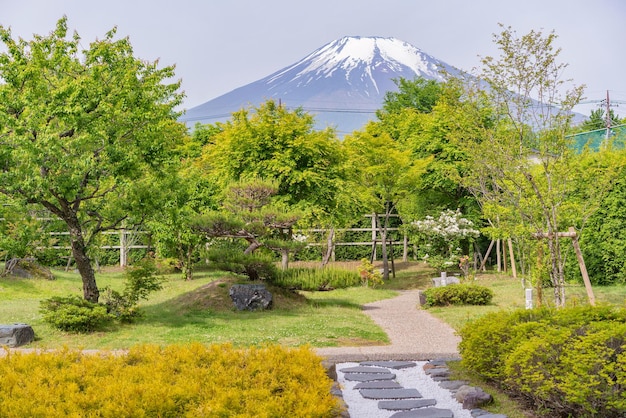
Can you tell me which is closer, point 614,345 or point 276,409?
point 276,409

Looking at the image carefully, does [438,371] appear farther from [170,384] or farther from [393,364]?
[170,384]

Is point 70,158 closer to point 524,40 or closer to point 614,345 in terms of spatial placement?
point 524,40

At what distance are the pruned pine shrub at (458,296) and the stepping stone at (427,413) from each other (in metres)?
7.57

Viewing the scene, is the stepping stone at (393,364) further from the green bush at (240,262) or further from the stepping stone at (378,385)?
the green bush at (240,262)

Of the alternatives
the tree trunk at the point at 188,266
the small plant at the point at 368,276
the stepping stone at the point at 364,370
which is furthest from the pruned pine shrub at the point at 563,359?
the tree trunk at the point at 188,266

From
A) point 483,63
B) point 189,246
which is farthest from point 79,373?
point 189,246

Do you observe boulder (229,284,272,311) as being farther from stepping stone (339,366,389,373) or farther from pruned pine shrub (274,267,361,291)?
stepping stone (339,366,389,373)

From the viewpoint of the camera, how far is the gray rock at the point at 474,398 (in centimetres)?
552

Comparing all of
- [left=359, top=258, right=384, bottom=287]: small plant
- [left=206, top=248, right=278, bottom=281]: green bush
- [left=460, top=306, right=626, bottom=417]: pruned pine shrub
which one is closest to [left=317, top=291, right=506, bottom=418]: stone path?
[left=460, top=306, right=626, bottom=417]: pruned pine shrub

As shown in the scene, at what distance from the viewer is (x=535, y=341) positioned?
523 cm

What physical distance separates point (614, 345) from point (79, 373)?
14.1 feet

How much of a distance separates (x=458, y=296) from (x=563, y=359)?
7973mm

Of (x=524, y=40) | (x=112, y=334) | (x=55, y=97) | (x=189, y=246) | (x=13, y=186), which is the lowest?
(x=112, y=334)

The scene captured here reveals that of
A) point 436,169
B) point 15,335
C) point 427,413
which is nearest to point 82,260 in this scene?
point 15,335
